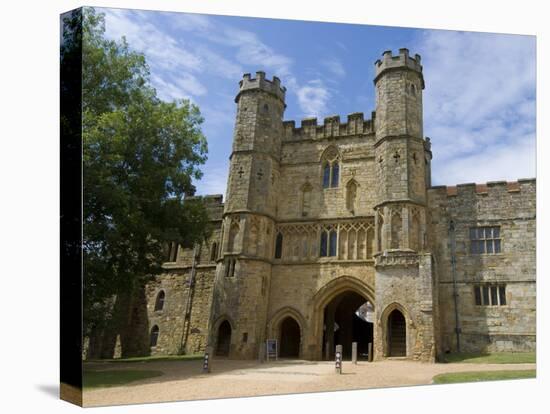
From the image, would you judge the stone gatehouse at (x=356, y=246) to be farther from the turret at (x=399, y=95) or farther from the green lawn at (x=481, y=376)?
the green lawn at (x=481, y=376)

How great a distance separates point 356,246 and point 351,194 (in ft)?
7.93

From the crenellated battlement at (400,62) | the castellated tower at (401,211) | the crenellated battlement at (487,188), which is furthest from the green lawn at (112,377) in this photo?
the crenellated battlement at (400,62)

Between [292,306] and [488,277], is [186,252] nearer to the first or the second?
[292,306]

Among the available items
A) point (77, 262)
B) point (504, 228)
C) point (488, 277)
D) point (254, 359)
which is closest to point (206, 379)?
point (77, 262)

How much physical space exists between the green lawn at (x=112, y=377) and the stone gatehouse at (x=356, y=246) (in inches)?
230

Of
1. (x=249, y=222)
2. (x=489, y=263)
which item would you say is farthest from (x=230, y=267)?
(x=489, y=263)

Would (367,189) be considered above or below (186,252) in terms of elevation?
above

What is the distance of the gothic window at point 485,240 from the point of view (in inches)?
779

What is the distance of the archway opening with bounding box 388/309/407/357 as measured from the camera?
17781mm

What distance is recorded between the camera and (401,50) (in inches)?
802

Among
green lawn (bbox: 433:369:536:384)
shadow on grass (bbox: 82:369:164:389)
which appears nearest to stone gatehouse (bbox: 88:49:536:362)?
green lawn (bbox: 433:369:536:384)

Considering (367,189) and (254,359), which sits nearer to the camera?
(254,359)

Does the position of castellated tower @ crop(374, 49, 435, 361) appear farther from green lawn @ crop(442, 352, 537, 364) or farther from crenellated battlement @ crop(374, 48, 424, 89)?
green lawn @ crop(442, 352, 537, 364)

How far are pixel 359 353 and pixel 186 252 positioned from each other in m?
9.96
